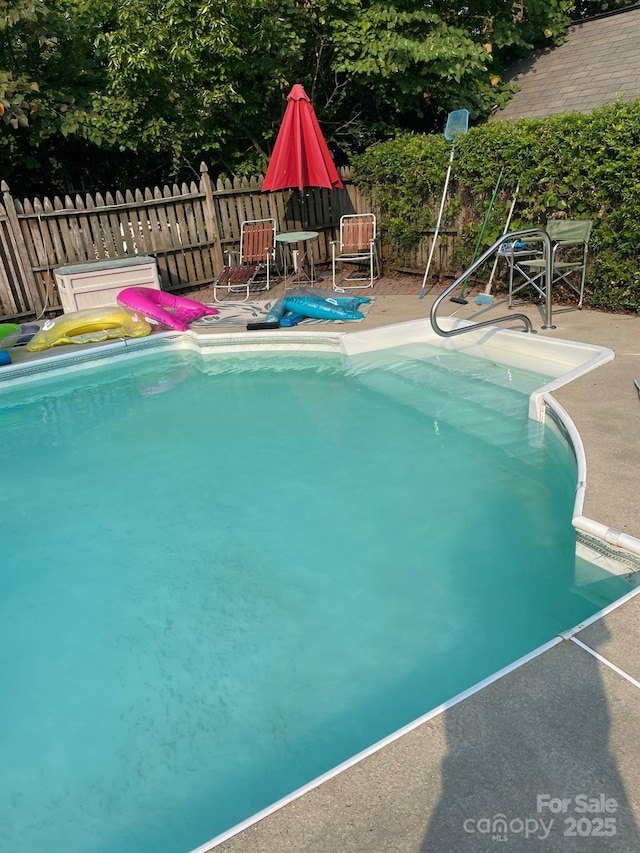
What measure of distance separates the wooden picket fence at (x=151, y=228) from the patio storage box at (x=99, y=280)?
0.62 m

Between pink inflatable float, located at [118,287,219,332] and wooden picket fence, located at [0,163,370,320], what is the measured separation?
1430 millimetres

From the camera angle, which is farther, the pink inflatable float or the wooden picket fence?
the wooden picket fence

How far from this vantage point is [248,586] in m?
3.85

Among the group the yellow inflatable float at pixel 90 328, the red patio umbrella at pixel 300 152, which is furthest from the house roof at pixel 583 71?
the yellow inflatable float at pixel 90 328

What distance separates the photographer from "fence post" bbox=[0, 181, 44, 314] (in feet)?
29.2

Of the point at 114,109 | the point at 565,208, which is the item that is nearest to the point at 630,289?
the point at 565,208

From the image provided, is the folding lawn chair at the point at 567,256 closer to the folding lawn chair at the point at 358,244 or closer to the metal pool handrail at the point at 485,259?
the metal pool handrail at the point at 485,259

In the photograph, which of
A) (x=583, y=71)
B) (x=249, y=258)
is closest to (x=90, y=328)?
(x=249, y=258)

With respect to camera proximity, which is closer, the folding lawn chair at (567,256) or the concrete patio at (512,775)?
the concrete patio at (512,775)

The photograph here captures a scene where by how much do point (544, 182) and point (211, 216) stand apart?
17.1ft

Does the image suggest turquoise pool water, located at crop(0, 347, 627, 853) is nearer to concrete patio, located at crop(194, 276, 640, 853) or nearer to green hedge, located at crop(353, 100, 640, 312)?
concrete patio, located at crop(194, 276, 640, 853)

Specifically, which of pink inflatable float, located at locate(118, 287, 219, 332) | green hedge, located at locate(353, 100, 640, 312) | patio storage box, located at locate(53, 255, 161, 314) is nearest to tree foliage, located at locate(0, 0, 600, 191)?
green hedge, located at locate(353, 100, 640, 312)

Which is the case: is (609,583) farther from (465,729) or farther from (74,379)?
(74,379)

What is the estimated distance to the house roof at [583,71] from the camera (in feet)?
32.5
